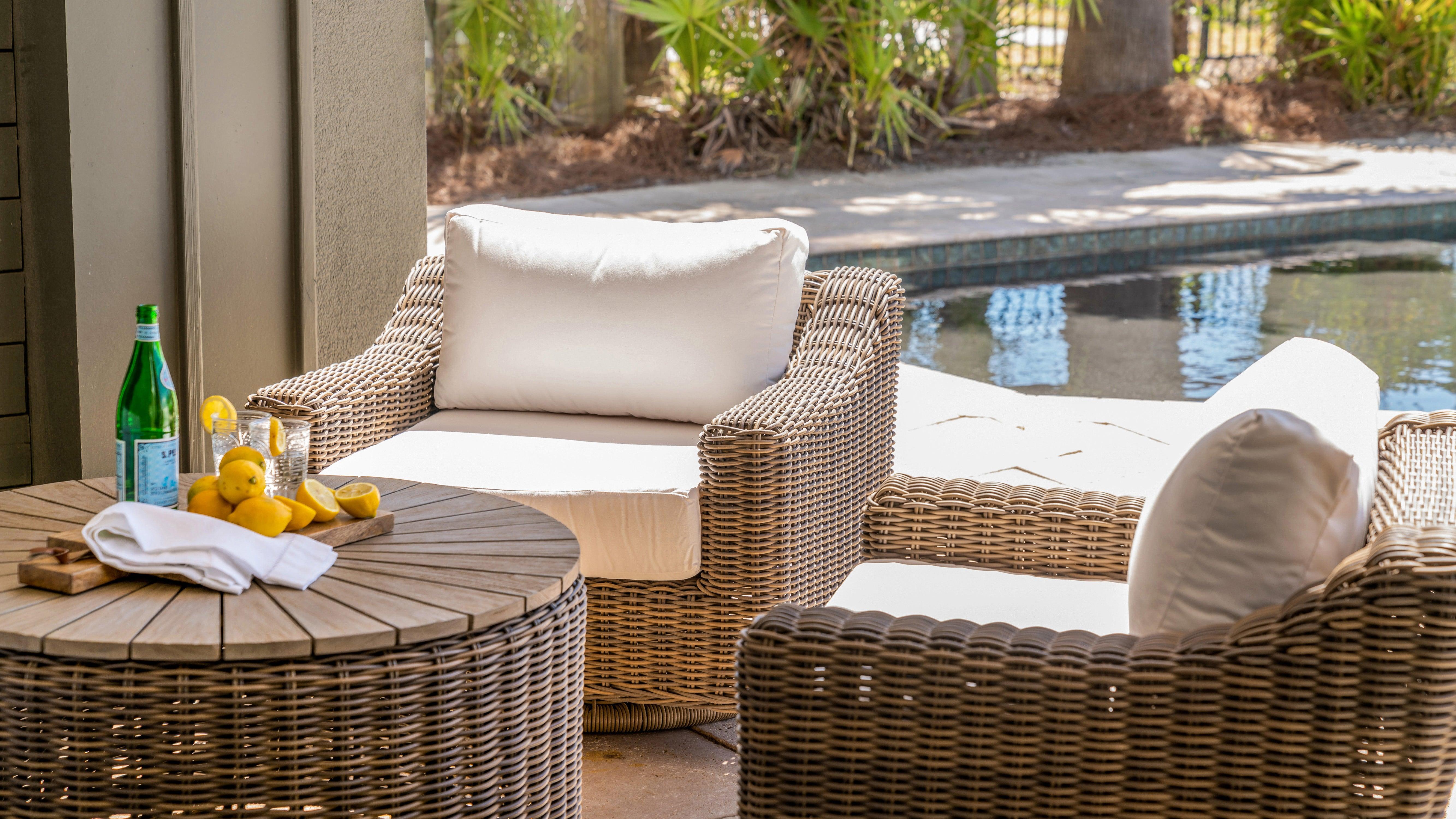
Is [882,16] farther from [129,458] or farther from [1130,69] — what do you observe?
[129,458]

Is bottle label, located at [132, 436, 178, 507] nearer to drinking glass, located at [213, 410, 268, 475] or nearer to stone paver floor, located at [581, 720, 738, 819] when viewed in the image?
drinking glass, located at [213, 410, 268, 475]

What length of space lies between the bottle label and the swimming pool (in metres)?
3.57

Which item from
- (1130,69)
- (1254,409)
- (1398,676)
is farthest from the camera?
(1130,69)

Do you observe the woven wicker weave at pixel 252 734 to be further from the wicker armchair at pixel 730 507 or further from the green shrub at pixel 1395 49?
the green shrub at pixel 1395 49

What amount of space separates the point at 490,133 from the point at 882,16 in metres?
2.78

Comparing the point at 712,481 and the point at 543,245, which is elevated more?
the point at 543,245

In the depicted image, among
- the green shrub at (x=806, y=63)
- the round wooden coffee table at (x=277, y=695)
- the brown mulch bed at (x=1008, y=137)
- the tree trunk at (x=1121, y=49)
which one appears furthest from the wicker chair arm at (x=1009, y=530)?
the tree trunk at (x=1121, y=49)

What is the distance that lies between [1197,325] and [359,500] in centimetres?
486

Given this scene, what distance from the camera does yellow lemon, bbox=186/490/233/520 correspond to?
1.69 m

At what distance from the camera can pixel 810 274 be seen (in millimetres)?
2883

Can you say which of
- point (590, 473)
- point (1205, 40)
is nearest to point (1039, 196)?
point (590, 473)

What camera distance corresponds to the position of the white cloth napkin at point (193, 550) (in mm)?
1540

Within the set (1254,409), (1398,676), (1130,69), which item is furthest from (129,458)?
(1130,69)

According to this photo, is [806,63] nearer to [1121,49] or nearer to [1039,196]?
[1039,196]
